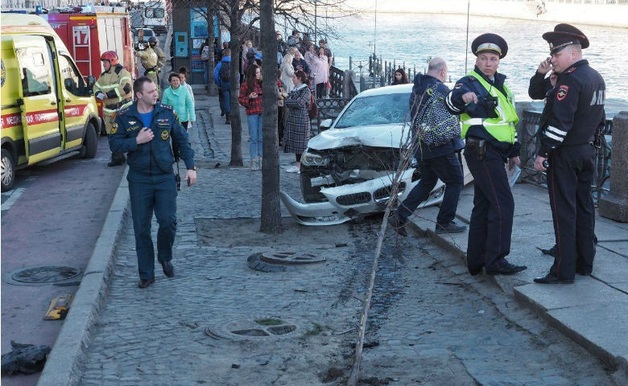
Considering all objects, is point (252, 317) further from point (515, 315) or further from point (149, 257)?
point (515, 315)

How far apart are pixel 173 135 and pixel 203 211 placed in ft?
12.1

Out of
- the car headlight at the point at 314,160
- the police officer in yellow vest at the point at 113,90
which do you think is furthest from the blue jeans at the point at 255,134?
the car headlight at the point at 314,160

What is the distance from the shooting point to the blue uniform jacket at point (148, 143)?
334 inches

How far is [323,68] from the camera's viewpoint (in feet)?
84.1

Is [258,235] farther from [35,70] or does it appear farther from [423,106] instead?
[35,70]

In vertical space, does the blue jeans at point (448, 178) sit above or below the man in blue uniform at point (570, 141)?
below

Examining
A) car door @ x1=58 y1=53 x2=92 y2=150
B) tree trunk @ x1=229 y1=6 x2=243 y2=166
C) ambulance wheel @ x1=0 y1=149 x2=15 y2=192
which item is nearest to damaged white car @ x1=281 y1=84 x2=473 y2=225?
tree trunk @ x1=229 y1=6 x2=243 y2=166

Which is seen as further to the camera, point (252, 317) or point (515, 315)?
point (252, 317)

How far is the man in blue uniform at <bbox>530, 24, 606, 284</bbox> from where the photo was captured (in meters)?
7.21

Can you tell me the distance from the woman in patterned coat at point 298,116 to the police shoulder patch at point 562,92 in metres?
8.17

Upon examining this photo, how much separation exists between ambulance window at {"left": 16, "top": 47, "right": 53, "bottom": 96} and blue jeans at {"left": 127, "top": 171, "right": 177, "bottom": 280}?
7.69 m

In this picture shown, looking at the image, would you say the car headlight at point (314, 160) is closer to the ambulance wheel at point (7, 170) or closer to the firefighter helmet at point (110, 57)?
the ambulance wheel at point (7, 170)

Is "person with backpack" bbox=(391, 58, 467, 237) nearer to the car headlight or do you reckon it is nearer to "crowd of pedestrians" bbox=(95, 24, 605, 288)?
"crowd of pedestrians" bbox=(95, 24, 605, 288)

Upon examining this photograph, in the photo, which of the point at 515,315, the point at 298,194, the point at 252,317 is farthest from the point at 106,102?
the point at 515,315
